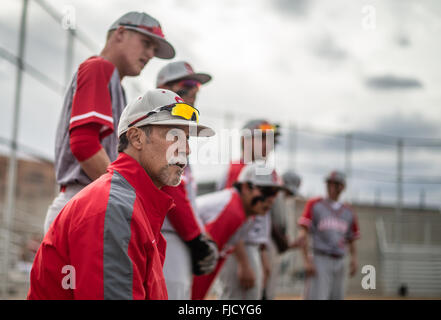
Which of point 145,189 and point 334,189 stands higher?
point 334,189

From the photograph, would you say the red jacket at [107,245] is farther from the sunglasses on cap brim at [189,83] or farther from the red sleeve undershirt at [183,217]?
the sunglasses on cap brim at [189,83]

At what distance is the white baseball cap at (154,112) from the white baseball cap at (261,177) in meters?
2.19

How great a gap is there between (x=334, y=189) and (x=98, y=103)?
5.60 metres

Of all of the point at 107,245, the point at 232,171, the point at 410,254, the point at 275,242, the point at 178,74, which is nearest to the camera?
the point at 107,245

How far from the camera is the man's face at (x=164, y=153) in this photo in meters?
1.92

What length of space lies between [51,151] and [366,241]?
12983mm

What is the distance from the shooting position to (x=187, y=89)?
3.54 m

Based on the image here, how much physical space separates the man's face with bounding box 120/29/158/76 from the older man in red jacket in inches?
41.3

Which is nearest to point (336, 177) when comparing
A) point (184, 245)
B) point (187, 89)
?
point (187, 89)

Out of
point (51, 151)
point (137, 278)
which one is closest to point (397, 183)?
point (51, 151)

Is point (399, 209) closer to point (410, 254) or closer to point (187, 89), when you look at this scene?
point (410, 254)

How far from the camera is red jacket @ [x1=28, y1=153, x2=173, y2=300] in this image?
1.53 meters

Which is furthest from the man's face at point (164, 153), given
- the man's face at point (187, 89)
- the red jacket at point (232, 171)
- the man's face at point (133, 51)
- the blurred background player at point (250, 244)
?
the red jacket at point (232, 171)
